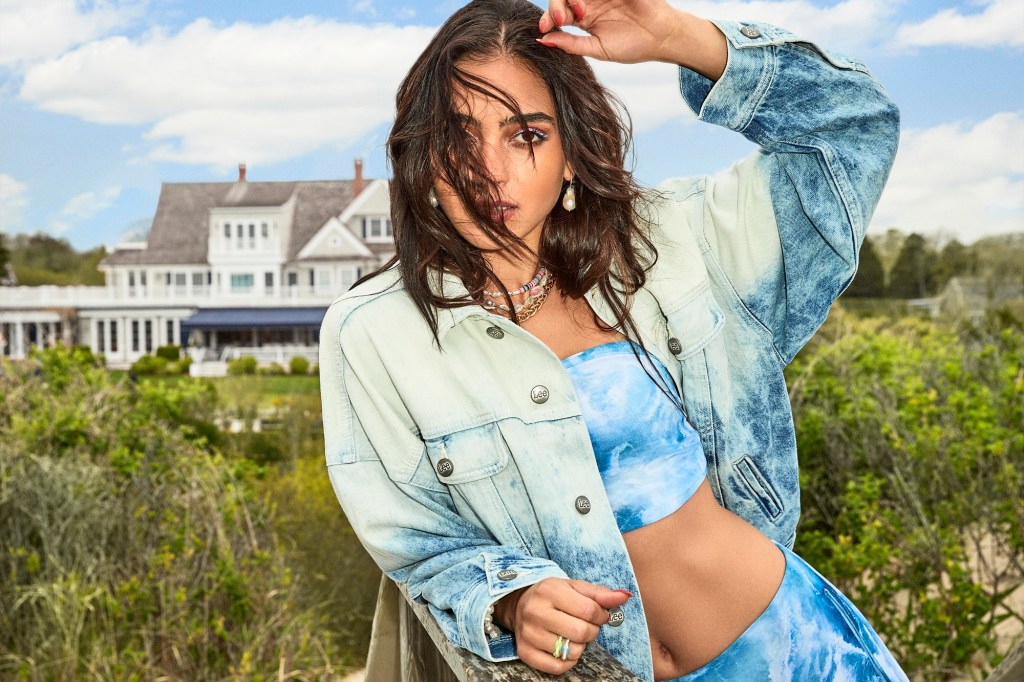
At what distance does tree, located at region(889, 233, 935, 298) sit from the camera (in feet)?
44.0

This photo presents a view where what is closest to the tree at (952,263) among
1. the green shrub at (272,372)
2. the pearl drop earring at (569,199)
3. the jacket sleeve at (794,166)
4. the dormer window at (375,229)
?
the green shrub at (272,372)

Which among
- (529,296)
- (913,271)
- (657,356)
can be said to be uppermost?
(913,271)

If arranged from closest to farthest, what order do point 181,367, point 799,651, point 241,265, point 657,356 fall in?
point 799,651 → point 657,356 → point 181,367 → point 241,265

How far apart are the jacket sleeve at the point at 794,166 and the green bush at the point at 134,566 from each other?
2.81 metres

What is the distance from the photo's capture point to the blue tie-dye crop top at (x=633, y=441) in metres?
1.35

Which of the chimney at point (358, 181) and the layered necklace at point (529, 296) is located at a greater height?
the chimney at point (358, 181)

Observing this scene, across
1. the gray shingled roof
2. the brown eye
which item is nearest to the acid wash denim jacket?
the brown eye

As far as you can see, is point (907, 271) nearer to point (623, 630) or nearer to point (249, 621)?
point (249, 621)

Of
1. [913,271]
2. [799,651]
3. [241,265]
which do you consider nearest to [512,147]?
[799,651]

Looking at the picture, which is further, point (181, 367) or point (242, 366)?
point (181, 367)

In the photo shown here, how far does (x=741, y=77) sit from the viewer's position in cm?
140

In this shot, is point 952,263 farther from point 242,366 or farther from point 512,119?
point 512,119

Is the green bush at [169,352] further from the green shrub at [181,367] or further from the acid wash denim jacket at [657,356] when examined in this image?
the acid wash denim jacket at [657,356]

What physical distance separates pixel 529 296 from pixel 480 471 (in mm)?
294
